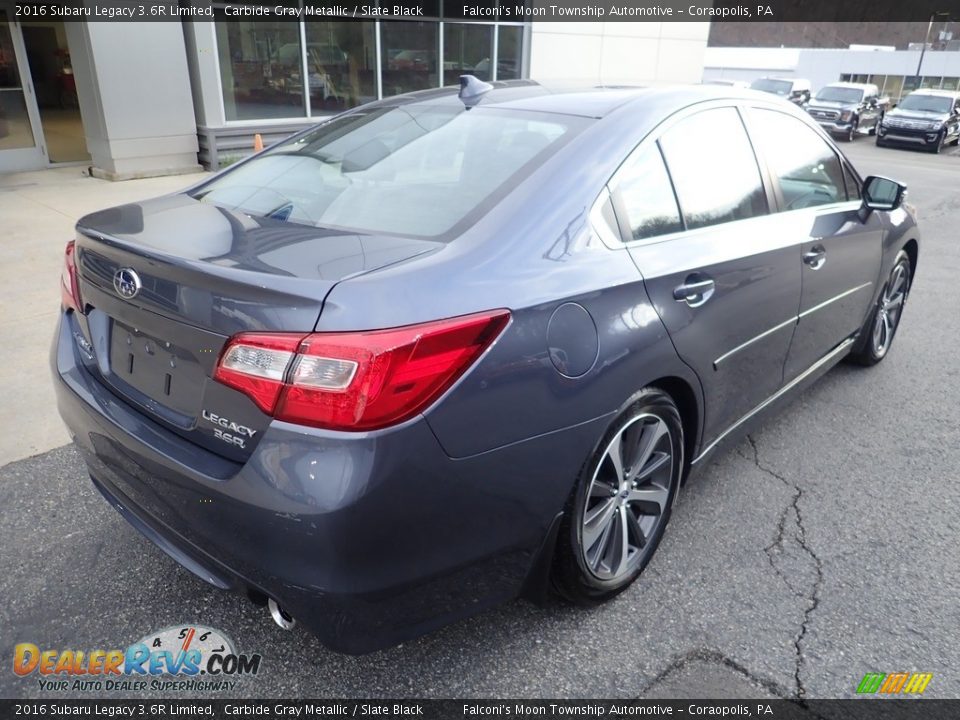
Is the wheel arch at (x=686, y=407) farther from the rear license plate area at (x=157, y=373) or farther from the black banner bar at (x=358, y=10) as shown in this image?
the black banner bar at (x=358, y=10)

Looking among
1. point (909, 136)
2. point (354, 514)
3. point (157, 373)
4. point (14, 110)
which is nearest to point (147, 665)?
point (157, 373)

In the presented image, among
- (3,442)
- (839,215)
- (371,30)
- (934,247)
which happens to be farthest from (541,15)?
(3,442)

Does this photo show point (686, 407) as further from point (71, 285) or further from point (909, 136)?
point (909, 136)

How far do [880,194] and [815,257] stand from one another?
2.82 feet

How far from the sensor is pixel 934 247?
340 inches

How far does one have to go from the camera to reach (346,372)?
166 centimetres

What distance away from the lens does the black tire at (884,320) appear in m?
4.39

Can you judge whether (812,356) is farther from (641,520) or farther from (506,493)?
(506,493)

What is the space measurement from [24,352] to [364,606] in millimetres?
3738

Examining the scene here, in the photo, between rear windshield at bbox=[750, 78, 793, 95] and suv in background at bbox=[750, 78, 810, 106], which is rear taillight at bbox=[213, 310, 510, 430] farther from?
rear windshield at bbox=[750, 78, 793, 95]

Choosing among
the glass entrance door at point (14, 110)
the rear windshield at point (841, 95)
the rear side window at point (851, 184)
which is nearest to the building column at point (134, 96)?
the glass entrance door at point (14, 110)

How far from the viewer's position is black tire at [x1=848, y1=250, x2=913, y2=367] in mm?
4395

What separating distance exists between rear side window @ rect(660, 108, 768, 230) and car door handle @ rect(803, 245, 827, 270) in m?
0.33

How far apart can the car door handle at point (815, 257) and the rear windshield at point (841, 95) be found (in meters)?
25.2
